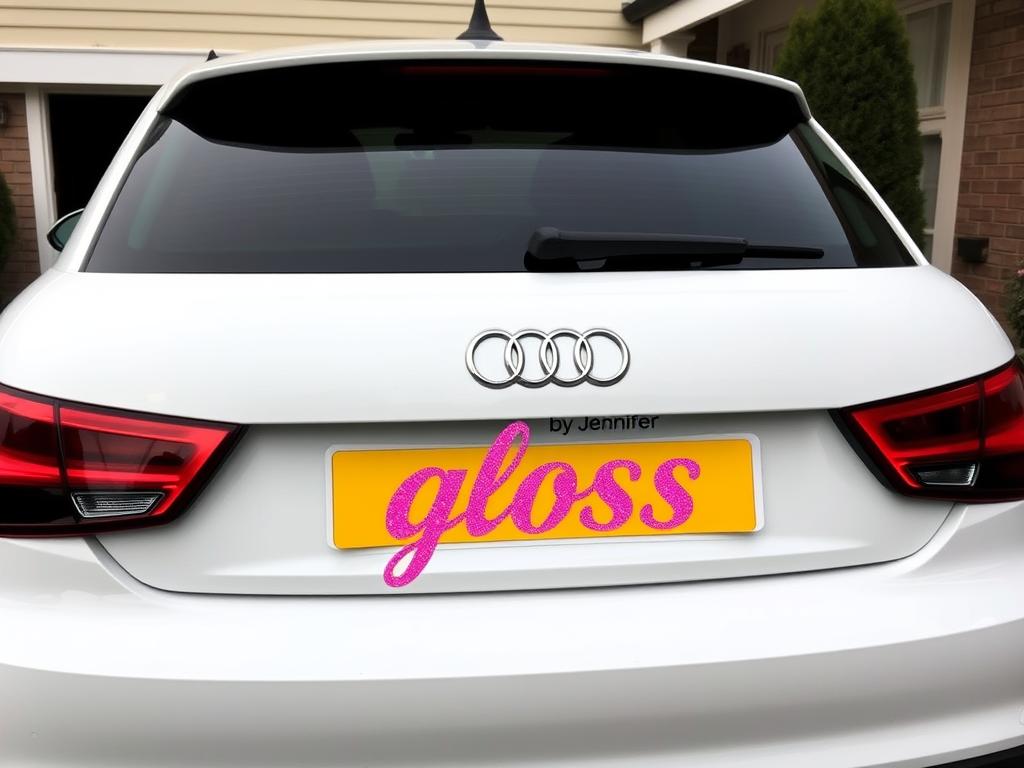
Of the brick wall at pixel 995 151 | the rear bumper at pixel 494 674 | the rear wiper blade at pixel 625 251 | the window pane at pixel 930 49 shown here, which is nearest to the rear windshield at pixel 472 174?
the rear wiper blade at pixel 625 251

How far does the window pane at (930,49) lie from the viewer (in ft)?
21.4

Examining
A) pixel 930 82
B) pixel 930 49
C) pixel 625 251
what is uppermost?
pixel 930 49

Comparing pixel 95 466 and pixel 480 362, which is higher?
pixel 480 362

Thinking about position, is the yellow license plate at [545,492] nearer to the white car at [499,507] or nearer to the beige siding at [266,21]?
the white car at [499,507]

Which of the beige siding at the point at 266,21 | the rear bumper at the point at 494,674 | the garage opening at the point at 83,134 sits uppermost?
the beige siding at the point at 266,21

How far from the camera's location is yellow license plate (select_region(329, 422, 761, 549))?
4.10 feet

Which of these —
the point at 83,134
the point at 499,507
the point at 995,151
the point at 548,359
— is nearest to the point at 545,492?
the point at 499,507

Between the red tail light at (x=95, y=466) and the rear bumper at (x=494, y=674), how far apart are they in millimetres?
45

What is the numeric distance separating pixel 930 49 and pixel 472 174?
6.30 metres

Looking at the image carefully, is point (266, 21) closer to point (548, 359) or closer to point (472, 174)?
point (472, 174)

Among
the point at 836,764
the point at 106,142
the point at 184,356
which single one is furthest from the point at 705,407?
the point at 106,142

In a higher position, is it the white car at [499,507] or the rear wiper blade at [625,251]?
the rear wiper blade at [625,251]

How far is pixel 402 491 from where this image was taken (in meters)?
1.25

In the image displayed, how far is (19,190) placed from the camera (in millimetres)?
8766
